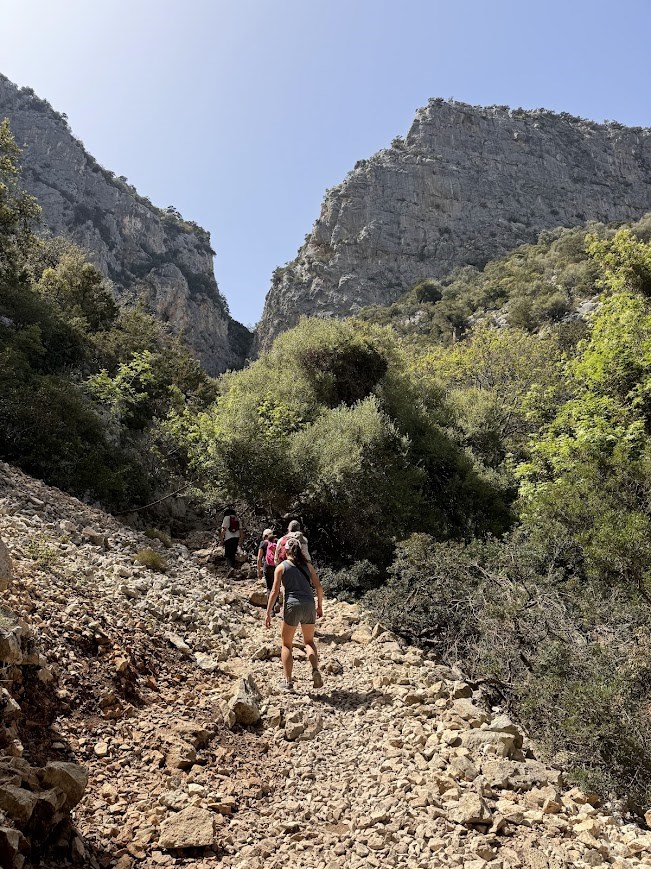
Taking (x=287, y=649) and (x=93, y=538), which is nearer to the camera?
(x=287, y=649)

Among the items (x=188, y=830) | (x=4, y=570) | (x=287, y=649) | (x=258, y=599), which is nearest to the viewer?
(x=188, y=830)

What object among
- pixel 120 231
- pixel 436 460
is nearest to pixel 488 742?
pixel 436 460

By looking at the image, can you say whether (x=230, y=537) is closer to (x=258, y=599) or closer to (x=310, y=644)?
(x=258, y=599)

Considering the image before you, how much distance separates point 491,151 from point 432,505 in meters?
83.9

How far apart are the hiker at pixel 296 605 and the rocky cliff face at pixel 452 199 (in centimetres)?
5562

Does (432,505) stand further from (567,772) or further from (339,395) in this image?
(567,772)

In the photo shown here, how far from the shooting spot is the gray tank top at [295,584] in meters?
5.67

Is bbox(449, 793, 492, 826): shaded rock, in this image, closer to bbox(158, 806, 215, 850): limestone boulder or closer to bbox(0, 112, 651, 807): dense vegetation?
bbox(0, 112, 651, 807): dense vegetation

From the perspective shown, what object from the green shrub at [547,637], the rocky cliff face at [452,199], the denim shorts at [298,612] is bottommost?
the denim shorts at [298,612]

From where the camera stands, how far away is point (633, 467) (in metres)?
8.13

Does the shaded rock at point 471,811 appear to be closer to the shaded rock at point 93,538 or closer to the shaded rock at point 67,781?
the shaded rock at point 67,781

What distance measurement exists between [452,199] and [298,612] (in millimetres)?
78032

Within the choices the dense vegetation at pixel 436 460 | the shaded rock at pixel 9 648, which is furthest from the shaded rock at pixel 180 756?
the dense vegetation at pixel 436 460

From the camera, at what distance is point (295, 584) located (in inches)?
224
